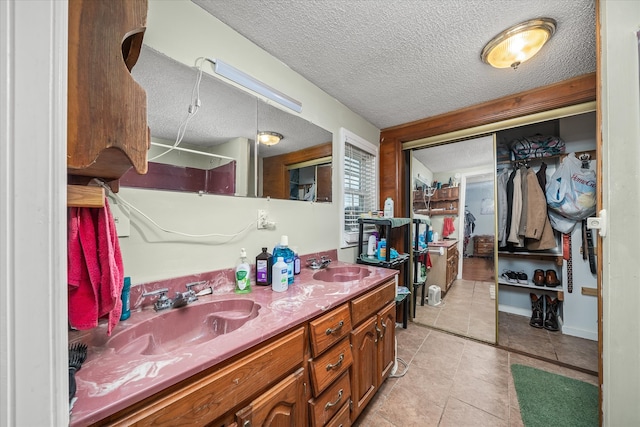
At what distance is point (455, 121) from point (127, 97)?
255 cm

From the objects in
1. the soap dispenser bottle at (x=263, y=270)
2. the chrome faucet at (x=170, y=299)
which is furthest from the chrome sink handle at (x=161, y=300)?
the soap dispenser bottle at (x=263, y=270)

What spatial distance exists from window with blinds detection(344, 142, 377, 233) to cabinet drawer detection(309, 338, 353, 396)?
1.13m

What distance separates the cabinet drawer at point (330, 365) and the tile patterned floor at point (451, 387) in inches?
21.6

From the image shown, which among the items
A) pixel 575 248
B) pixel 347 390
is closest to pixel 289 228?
pixel 347 390

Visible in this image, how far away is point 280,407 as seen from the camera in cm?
81

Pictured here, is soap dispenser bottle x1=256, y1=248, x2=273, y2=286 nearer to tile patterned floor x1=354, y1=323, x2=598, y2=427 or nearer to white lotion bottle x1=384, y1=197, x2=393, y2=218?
tile patterned floor x1=354, y1=323, x2=598, y2=427

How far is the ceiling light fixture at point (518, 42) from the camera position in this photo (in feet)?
4.12

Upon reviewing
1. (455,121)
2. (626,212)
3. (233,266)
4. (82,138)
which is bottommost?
(233,266)

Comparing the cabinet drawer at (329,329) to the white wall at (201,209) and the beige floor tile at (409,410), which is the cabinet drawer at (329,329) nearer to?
the white wall at (201,209)

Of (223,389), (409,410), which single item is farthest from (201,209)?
(409,410)

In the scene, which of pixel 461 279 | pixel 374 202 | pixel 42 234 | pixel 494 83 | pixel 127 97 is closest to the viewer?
pixel 42 234

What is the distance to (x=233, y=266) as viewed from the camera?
4.16 ft

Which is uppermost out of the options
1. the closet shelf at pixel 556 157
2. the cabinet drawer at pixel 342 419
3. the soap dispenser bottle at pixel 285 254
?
the closet shelf at pixel 556 157

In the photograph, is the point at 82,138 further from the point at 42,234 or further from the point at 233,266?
the point at 233,266
